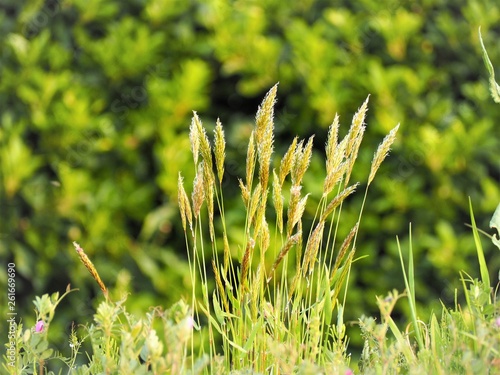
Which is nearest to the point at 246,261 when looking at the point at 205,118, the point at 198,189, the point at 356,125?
the point at 198,189

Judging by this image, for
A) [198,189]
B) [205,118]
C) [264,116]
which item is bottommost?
[205,118]

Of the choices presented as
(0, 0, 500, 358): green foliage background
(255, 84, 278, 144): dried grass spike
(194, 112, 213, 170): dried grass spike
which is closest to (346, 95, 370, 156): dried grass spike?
(255, 84, 278, 144): dried grass spike

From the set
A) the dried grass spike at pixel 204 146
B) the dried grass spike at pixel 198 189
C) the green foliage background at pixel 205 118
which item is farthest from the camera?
the green foliage background at pixel 205 118

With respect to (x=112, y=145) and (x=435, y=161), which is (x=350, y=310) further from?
(x=112, y=145)

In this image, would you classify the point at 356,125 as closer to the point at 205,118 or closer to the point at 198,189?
the point at 198,189

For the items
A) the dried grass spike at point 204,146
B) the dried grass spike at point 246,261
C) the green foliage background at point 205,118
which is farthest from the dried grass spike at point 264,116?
the green foliage background at point 205,118

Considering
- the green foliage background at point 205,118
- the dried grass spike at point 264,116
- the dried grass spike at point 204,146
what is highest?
the dried grass spike at point 264,116

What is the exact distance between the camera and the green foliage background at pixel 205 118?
11.7 ft

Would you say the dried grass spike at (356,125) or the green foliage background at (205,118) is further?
the green foliage background at (205,118)

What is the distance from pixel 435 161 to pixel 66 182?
158 centimetres

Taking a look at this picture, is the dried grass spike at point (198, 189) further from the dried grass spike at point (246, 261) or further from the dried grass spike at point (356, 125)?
the dried grass spike at point (356, 125)

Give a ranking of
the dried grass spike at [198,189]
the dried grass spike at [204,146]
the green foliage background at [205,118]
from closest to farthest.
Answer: the dried grass spike at [198,189] → the dried grass spike at [204,146] → the green foliage background at [205,118]

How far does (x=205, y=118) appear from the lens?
3.78m

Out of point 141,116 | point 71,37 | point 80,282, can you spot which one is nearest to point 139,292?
point 80,282
